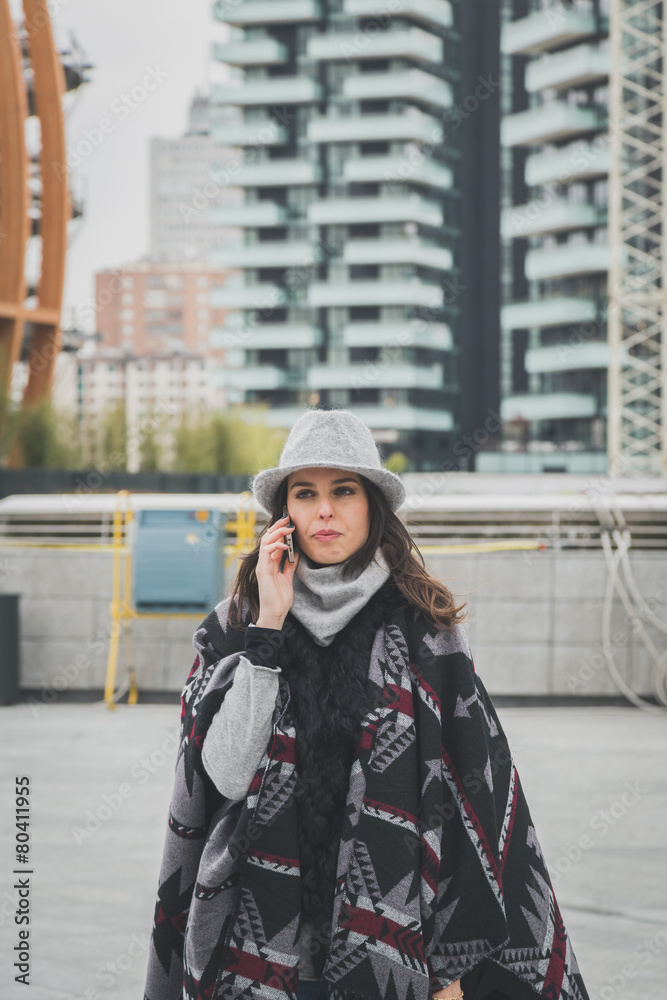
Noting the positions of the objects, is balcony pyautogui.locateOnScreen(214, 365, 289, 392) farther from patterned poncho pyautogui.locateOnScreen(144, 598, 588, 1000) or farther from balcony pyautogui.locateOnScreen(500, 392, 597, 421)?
patterned poncho pyautogui.locateOnScreen(144, 598, 588, 1000)

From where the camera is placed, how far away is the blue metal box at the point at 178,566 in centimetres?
790

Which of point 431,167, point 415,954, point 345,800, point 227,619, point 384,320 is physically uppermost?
point 431,167

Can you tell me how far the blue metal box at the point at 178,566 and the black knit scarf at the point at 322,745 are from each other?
5776 millimetres

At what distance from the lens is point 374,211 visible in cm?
7188

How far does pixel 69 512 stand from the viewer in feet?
28.7

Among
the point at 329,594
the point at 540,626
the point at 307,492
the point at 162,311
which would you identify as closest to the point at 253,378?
the point at 540,626

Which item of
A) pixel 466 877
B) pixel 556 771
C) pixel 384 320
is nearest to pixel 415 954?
pixel 466 877

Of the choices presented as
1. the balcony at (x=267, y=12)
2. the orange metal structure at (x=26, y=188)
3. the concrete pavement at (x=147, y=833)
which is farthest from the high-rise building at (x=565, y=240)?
the concrete pavement at (x=147, y=833)

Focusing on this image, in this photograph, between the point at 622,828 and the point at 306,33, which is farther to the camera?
the point at 306,33

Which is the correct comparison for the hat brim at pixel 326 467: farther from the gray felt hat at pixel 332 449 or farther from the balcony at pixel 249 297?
the balcony at pixel 249 297

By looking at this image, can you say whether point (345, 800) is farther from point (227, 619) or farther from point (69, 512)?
point (69, 512)

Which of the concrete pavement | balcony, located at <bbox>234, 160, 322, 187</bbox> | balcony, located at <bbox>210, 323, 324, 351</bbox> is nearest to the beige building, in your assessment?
balcony, located at <bbox>234, 160, 322, 187</bbox>

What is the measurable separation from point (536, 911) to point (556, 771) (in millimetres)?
4378

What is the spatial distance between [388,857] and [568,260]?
61.9 metres
